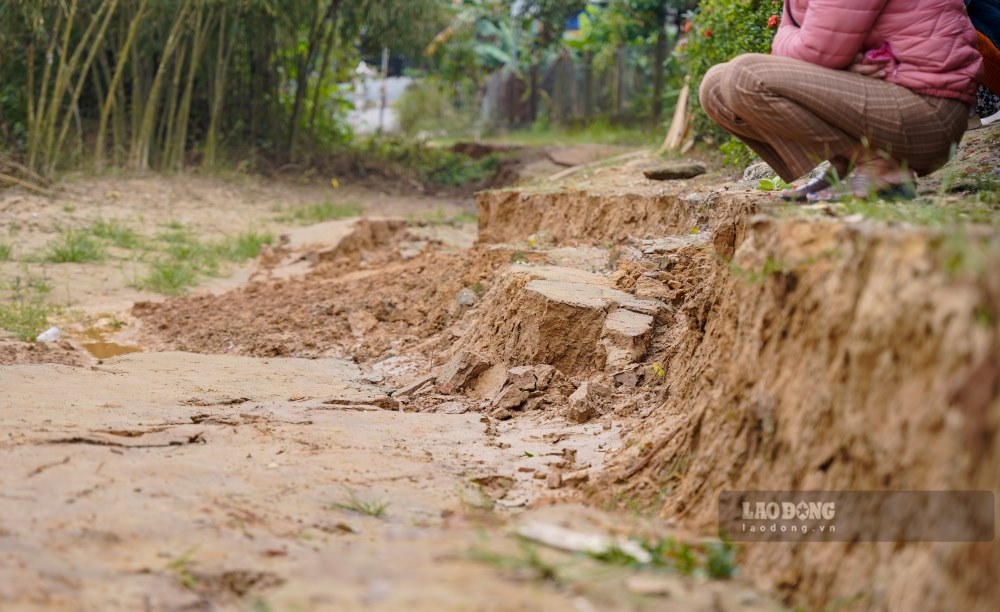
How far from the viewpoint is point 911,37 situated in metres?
3.73

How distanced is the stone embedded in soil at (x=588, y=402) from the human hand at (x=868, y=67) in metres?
1.69

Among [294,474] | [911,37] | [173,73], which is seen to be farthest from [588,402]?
[173,73]

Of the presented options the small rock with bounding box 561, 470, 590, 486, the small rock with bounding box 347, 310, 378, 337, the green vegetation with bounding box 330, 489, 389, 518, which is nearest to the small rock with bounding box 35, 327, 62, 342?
the small rock with bounding box 347, 310, 378, 337

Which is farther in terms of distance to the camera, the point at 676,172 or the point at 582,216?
the point at 676,172

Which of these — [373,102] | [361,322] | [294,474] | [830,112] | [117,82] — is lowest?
[361,322]

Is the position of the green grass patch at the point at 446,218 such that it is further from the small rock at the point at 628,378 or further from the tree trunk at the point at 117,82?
the small rock at the point at 628,378

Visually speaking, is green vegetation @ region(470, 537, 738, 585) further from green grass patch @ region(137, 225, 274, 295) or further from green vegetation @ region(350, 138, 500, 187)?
green vegetation @ region(350, 138, 500, 187)

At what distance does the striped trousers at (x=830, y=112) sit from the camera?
3771 millimetres

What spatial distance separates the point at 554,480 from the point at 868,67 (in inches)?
70.5

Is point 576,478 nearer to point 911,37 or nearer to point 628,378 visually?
point 628,378

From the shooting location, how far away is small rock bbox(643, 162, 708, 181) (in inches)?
319

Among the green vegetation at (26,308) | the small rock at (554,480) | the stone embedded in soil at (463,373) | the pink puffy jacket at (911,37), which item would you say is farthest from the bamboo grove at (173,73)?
the pink puffy jacket at (911,37)

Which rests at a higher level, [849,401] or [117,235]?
[849,401]

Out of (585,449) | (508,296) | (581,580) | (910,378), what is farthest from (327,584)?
(508,296)
